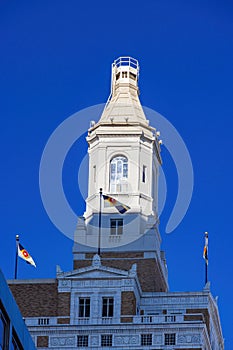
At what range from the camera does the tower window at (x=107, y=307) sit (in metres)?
138

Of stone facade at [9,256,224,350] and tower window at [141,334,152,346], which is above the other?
stone facade at [9,256,224,350]

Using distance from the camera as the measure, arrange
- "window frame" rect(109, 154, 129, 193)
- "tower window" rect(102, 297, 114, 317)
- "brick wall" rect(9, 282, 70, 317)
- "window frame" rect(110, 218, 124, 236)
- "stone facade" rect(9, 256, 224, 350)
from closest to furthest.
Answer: "stone facade" rect(9, 256, 224, 350) < "tower window" rect(102, 297, 114, 317) < "brick wall" rect(9, 282, 70, 317) < "window frame" rect(110, 218, 124, 236) < "window frame" rect(109, 154, 129, 193)

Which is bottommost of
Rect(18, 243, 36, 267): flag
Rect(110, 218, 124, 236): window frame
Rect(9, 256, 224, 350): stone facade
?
Rect(9, 256, 224, 350): stone facade

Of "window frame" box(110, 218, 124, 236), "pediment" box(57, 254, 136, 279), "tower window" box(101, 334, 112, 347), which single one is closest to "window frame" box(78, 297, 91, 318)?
"pediment" box(57, 254, 136, 279)

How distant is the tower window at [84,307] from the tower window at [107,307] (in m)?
1.65

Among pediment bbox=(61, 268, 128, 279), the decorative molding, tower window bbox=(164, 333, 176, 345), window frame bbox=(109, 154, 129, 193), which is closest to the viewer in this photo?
tower window bbox=(164, 333, 176, 345)

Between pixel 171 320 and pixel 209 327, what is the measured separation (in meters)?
8.00

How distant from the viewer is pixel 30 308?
140750 millimetres

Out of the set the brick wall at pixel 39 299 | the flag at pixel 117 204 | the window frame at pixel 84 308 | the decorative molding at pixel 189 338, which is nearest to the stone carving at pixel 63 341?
the window frame at pixel 84 308

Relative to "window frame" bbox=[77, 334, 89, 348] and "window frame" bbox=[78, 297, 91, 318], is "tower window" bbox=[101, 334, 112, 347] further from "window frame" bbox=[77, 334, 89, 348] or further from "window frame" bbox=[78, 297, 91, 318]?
"window frame" bbox=[78, 297, 91, 318]

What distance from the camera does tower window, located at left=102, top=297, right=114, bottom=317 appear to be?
13788cm

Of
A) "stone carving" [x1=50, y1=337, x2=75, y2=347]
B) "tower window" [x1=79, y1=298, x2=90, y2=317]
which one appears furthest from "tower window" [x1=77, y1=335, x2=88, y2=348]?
"tower window" [x1=79, y1=298, x2=90, y2=317]

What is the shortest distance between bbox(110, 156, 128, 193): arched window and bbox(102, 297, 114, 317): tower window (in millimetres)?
19506

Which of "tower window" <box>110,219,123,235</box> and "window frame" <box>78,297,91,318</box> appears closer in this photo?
"window frame" <box>78,297,91,318</box>
